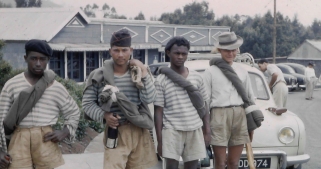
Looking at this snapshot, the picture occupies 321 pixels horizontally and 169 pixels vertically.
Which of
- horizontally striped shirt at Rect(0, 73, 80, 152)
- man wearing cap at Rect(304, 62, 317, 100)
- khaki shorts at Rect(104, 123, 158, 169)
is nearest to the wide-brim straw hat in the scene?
khaki shorts at Rect(104, 123, 158, 169)

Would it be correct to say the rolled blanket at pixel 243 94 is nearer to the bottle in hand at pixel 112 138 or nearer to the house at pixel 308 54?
the bottle in hand at pixel 112 138

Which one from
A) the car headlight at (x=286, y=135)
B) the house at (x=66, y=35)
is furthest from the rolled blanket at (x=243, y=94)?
the house at (x=66, y=35)

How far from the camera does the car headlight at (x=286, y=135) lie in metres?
5.67

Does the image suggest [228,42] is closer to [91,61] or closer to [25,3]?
[91,61]

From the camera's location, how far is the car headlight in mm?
5672

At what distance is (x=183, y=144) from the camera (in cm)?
424

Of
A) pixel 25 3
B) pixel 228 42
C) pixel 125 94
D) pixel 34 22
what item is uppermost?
pixel 25 3

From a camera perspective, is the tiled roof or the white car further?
the tiled roof

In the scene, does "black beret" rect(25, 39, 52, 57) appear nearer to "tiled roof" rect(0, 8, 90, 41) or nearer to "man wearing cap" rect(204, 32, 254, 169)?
"man wearing cap" rect(204, 32, 254, 169)

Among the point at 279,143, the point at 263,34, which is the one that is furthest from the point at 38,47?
the point at 263,34

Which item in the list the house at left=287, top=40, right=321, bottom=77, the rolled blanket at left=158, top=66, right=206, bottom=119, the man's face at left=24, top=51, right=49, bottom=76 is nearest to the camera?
the man's face at left=24, top=51, right=49, bottom=76

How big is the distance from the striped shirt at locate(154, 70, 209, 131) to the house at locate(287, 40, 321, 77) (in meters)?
38.2

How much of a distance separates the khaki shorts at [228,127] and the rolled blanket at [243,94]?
7cm

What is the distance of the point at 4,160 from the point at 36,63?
0.83 m
